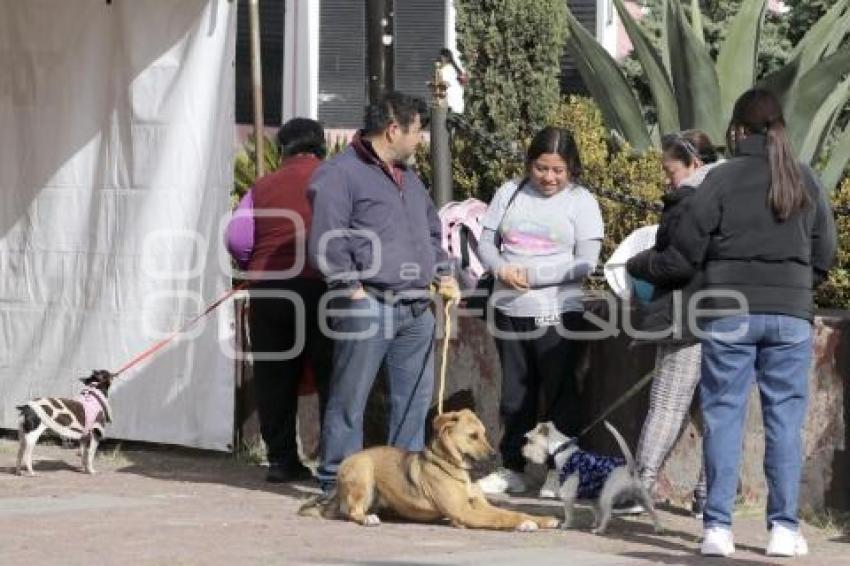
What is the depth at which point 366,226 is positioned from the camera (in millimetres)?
9688

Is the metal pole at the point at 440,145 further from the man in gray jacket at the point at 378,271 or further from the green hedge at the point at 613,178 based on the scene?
the man in gray jacket at the point at 378,271

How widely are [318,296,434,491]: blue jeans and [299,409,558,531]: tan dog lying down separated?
41 centimetres

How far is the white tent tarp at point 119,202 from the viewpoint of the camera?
11617mm

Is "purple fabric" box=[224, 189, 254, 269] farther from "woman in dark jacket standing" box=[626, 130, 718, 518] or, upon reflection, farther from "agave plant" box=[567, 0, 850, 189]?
"agave plant" box=[567, 0, 850, 189]

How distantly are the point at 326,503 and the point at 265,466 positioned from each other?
2125mm

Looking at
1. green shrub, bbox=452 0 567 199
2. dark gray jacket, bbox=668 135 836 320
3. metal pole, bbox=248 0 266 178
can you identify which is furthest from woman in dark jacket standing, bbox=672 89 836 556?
green shrub, bbox=452 0 567 199

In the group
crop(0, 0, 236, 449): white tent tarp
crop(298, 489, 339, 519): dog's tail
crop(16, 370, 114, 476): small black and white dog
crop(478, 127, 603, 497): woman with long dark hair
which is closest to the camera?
crop(298, 489, 339, 519): dog's tail

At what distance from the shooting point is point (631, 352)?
1023cm

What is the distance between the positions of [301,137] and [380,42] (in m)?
1.12

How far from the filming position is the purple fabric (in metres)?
10.8

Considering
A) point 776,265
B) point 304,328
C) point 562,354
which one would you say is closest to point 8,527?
point 304,328

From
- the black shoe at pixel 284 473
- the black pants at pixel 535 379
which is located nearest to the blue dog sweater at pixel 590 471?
the black pants at pixel 535 379

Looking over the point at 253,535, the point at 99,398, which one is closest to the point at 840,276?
the point at 253,535

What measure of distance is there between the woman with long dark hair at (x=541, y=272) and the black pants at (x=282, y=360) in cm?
100
